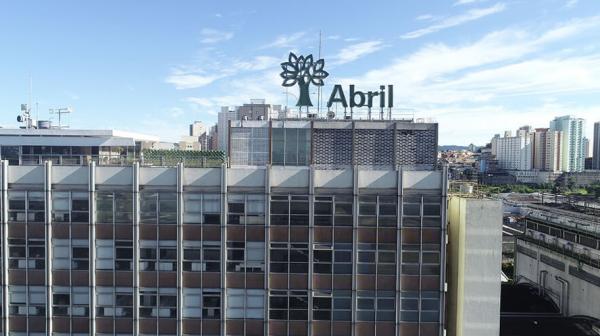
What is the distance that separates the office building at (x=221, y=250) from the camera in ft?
96.0

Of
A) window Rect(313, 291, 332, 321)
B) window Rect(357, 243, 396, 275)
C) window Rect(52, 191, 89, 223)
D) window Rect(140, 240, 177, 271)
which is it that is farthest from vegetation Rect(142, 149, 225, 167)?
window Rect(357, 243, 396, 275)

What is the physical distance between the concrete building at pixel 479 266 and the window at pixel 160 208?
2132cm

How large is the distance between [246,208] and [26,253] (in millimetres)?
16759

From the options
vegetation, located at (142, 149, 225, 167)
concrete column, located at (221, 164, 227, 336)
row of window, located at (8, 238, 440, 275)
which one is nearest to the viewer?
concrete column, located at (221, 164, 227, 336)

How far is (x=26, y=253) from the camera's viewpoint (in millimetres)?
29859

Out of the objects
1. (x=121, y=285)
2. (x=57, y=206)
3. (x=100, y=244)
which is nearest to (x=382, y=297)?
(x=121, y=285)

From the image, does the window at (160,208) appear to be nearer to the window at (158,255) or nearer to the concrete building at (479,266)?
the window at (158,255)

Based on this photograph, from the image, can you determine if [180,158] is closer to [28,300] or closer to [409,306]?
[28,300]

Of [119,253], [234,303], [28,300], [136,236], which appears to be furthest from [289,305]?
[28,300]

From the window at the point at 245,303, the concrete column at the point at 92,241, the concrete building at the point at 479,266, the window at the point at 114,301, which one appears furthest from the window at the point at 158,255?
the concrete building at the point at 479,266

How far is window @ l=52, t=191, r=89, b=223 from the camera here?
97.3 ft

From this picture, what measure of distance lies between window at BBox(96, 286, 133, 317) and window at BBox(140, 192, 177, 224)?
5.41 meters

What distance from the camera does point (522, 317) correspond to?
4241 cm

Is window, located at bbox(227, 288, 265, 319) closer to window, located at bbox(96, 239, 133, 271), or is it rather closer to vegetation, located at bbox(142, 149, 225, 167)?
window, located at bbox(96, 239, 133, 271)
